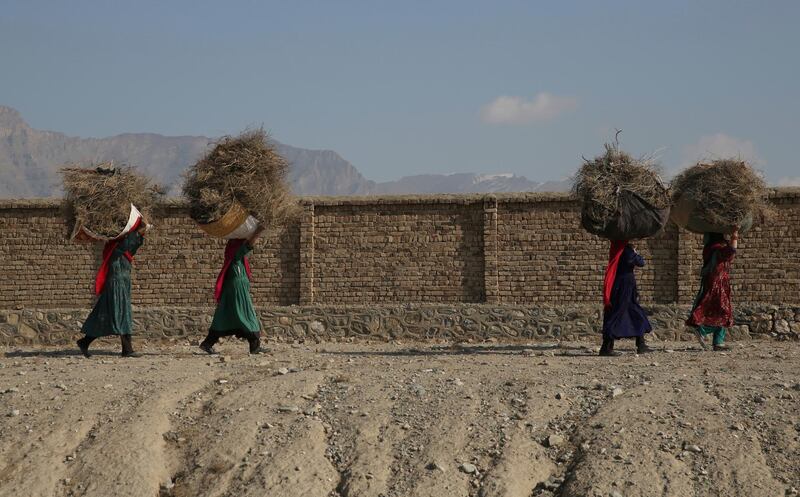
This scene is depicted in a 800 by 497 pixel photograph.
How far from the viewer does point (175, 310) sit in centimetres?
1545

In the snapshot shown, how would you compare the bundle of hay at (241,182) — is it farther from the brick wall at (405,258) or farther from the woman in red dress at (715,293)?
the woman in red dress at (715,293)

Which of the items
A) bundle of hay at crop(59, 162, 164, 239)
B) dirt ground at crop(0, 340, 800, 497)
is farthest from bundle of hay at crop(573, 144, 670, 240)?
bundle of hay at crop(59, 162, 164, 239)

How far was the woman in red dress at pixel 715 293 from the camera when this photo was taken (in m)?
12.8

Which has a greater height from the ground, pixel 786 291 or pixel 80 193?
pixel 80 193

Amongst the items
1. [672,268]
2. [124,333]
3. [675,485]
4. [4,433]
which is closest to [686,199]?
[672,268]

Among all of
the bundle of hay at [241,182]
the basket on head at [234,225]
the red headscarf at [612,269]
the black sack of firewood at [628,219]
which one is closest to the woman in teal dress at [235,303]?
the basket on head at [234,225]

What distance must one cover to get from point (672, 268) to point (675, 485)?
26.1 ft

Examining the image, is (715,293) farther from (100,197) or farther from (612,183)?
(100,197)

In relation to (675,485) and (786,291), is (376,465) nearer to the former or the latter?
(675,485)

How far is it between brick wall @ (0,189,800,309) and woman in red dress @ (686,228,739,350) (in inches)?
96.0

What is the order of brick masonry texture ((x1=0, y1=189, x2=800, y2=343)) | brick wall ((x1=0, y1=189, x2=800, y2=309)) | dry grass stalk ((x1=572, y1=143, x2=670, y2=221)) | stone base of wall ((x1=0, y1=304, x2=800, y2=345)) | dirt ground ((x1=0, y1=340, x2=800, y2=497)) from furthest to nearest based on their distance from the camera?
brick wall ((x1=0, y1=189, x2=800, y2=309)) → brick masonry texture ((x1=0, y1=189, x2=800, y2=343)) → stone base of wall ((x1=0, y1=304, x2=800, y2=345)) → dry grass stalk ((x1=572, y1=143, x2=670, y2=221)) → dirt ground ((x1=0, y1=340, x2=800, y2=497))

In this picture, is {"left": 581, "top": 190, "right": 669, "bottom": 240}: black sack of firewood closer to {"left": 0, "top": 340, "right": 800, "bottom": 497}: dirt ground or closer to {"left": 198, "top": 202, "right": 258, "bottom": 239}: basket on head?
{"left": 0, "top": 340, "right": 800, "bottom": 497}: dirt ground

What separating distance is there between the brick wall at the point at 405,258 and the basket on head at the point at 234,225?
131 inches

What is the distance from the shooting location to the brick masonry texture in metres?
15.2
